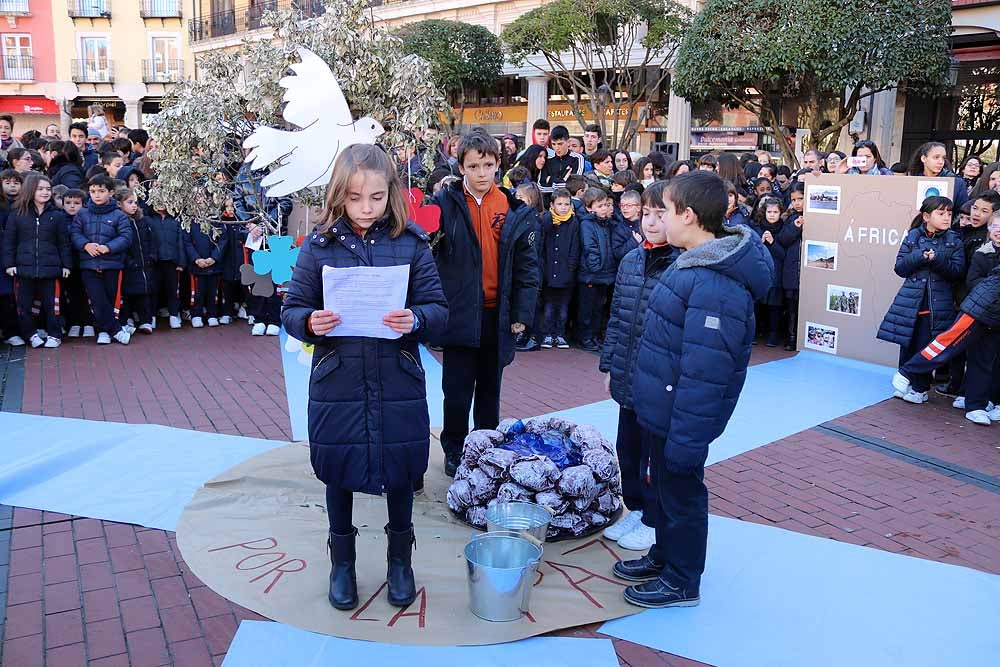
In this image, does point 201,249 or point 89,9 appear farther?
point 89,9

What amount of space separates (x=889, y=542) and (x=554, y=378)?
3482mm

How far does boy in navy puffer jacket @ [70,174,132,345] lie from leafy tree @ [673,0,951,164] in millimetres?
10083

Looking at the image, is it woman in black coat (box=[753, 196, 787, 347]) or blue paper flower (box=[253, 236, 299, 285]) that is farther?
woman in black coat (box=[753, 196, 787, 347])

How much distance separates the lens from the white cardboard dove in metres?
3.96

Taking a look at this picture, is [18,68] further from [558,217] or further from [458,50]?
[558,217]

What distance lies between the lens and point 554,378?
7.37 m

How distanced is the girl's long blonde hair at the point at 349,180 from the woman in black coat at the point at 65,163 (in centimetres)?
835

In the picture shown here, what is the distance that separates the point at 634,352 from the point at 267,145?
1.96 meters

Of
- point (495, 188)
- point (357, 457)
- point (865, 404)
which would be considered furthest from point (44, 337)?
point (865, 404)

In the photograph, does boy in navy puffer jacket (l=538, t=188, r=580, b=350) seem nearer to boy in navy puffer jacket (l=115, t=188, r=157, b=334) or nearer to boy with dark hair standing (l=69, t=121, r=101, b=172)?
boy in navy puffer jacket (l=115, t=188, r=157, b=334)

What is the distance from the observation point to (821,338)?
27.0ft

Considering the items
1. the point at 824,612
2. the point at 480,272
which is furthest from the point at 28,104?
the point at 824,612

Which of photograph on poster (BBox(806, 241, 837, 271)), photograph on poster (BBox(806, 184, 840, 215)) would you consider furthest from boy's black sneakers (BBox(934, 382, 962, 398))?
photograph on poster (BBox(806, 184, 840, 215))

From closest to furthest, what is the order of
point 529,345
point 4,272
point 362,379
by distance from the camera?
point 362,379 → point 4,272 → point 529,345
